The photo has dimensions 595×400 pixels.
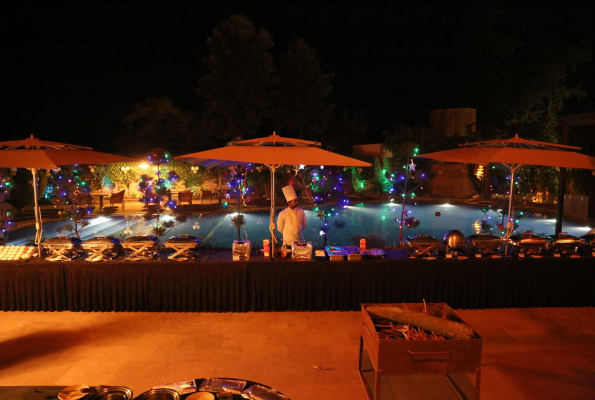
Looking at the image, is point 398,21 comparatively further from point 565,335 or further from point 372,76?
point 565,335

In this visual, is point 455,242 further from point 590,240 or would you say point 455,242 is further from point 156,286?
point 156,286

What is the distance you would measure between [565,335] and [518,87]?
1006 inches

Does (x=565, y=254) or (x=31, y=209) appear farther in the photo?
(x=31, y=209)

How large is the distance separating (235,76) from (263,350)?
1900cm

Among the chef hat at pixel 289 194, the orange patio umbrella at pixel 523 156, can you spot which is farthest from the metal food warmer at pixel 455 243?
the chef hat at pixel 289 194

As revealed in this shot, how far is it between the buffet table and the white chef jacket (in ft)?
2.33

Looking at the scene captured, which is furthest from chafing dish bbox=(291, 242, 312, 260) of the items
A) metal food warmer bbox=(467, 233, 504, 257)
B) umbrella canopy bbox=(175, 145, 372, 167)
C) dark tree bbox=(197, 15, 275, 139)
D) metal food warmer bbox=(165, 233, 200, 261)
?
dark tree bbox=(197, 15, 275, 139)

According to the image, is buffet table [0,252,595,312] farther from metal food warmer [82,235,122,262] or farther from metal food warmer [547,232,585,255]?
metal food warmer [547,232,585,255]

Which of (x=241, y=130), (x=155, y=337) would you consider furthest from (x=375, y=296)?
(x=241, y=130)

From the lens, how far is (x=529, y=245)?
5.36 m

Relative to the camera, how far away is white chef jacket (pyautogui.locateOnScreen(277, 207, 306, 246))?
221 inches

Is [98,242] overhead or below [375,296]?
overhead

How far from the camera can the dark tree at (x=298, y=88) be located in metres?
23.4

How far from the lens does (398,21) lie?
34.3 m
